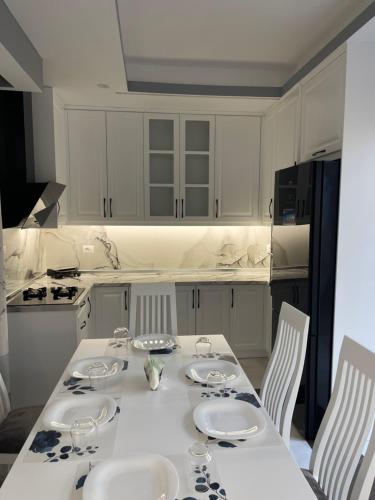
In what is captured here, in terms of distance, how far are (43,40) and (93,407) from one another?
6.68 ft

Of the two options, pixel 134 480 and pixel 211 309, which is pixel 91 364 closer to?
pixel 134 480

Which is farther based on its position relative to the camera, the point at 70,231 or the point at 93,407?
the point at 70,231

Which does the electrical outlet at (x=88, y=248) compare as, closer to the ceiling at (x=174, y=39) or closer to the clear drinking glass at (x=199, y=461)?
the ceiling at (x=174, y=39)

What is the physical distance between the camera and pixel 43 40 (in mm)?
2098

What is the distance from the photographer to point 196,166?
12.0 ft

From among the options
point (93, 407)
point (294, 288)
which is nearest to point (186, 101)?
point (294, 288)

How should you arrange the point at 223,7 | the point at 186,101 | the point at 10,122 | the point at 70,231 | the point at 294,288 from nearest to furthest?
the point at 223,7 → the point at 294,288 → the point at 10,122 → the point at 186,101 → the point at 70,231

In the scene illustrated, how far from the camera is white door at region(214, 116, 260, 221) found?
11.8 ft

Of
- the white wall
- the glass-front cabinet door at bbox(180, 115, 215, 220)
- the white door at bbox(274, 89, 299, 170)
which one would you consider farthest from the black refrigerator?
the glass-front cabinet door at bbox(180, 115, 215, 220)

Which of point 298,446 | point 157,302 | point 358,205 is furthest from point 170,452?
point 358,205

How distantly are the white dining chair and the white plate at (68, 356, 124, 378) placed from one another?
1.19 feet

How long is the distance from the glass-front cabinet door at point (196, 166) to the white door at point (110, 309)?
997 millimetres

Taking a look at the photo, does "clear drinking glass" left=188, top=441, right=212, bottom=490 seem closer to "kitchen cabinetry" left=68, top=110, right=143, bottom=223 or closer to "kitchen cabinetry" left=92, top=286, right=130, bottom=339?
"kitchen cabinetry" left=92, top=286, right=130, bottom=339

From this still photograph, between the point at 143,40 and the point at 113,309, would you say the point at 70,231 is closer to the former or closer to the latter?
the point at 113,309
